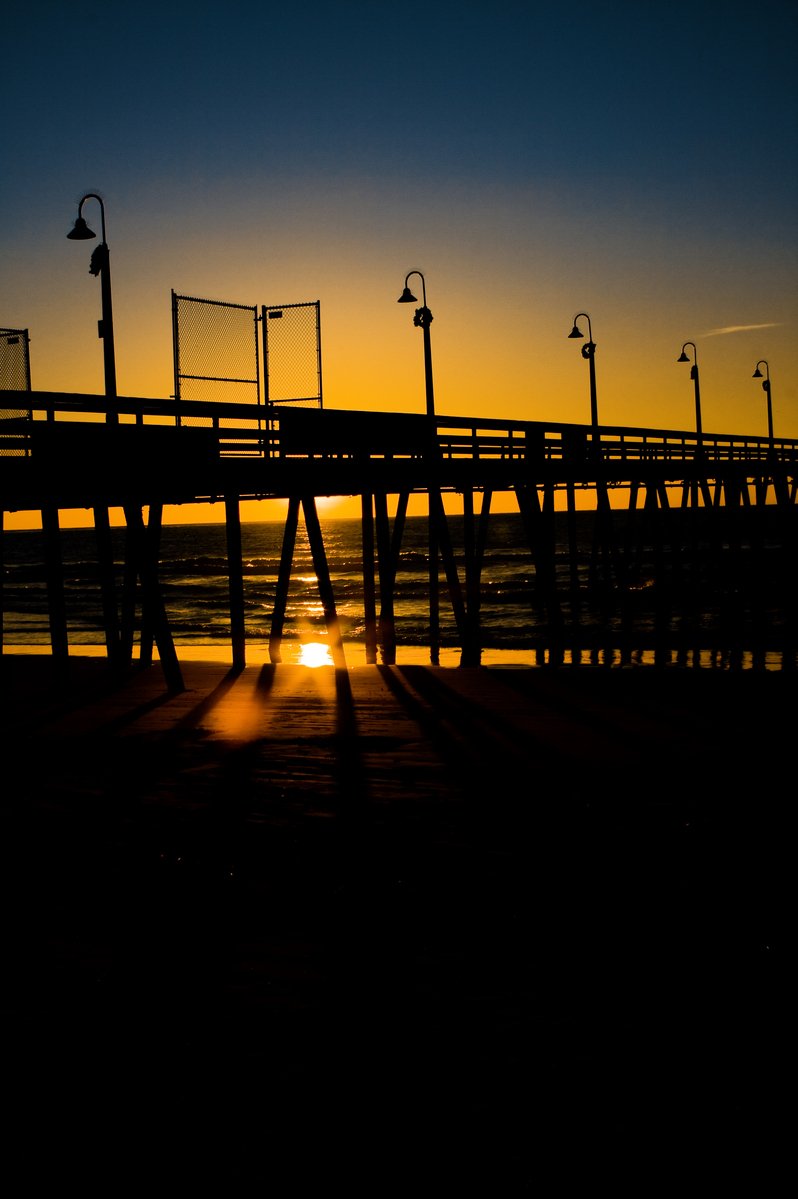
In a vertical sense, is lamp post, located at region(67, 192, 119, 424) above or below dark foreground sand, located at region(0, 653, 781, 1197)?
above

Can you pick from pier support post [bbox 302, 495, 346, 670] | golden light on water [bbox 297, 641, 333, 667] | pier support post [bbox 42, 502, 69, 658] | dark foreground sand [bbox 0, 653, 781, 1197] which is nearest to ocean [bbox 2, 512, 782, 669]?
golden light on water [bbox 297, 641, 333, 667]

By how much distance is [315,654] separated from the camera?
24406 mm

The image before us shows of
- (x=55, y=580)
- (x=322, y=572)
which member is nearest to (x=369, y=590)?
(x=322, y=572)

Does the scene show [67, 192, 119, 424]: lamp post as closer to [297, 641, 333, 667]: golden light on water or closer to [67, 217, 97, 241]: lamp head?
[67, 217, 97, 241]: lamp head

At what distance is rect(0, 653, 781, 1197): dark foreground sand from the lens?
316 centimetres

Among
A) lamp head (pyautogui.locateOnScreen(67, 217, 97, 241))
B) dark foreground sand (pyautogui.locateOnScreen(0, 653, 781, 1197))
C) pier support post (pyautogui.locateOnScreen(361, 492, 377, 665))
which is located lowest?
dark foreground sand (pyautogui.locateOnScreen(0, 653, 781, 1197))

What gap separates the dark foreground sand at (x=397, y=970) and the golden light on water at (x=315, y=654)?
40.5 ft

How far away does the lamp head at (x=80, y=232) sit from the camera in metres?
14.6

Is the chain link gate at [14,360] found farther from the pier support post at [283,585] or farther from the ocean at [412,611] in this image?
the ocean at [412,611]

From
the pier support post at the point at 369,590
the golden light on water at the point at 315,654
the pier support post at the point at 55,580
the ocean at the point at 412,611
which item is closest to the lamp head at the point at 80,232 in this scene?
the pier support post at the point at 55,580

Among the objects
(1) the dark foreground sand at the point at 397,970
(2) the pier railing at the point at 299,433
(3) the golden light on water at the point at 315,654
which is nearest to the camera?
(1) the dark foreground sand at the point at 397,970

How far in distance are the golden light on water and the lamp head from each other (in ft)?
26.4

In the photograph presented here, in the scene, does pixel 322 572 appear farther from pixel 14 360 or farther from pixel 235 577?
pixel 14 360

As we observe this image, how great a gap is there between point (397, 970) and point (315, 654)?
2016 centimetres
